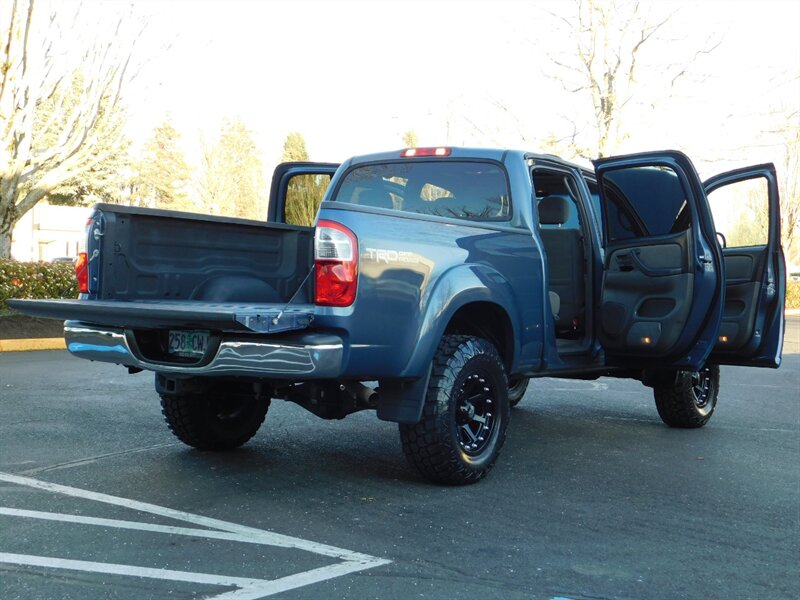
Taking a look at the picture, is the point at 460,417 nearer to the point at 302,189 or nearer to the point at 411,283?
the point at 411,283

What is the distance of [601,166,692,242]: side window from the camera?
23.5 ft

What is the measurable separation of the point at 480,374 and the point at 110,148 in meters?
20.4

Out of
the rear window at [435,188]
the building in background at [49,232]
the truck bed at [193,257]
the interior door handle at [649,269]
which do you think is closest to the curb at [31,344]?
the rear window at [435,188]

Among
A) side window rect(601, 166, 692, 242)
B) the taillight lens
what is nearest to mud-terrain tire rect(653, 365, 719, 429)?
side window rect(601, 166, 692, 242)

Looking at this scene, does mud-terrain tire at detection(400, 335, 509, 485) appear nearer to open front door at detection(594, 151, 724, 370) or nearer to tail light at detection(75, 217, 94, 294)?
open front door at detection(594, 151, 724, 370)

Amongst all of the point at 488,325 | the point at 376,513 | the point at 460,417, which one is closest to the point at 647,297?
the point at 488,325

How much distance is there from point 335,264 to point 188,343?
903 mm

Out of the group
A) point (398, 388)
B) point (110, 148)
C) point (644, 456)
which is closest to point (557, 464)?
point (644, 456)

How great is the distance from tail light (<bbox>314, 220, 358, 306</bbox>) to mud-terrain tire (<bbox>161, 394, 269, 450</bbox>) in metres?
1.55

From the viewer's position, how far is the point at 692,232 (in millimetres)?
6777

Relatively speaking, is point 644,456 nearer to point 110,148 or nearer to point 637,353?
point 637,353

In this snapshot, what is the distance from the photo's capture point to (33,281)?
16078 millimetres

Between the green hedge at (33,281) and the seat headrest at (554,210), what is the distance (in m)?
11.9

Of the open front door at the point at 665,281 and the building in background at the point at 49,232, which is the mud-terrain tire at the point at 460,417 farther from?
the building in background at the point at 49,232
